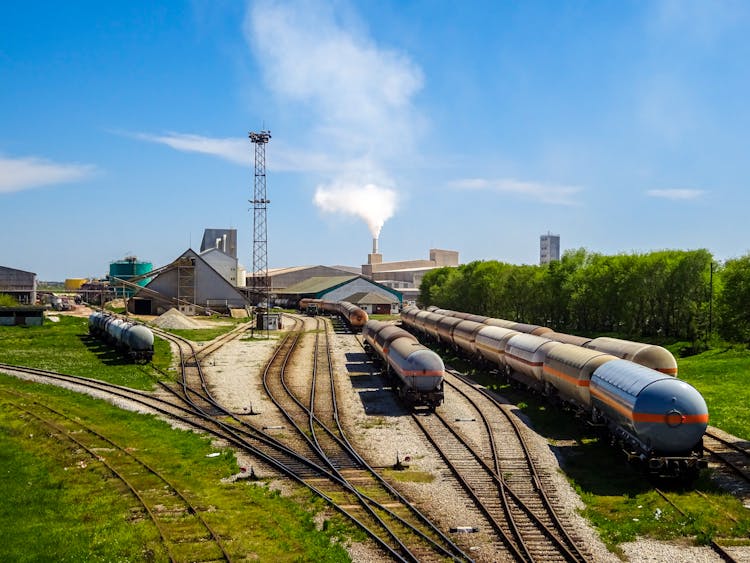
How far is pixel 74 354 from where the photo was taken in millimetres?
60000

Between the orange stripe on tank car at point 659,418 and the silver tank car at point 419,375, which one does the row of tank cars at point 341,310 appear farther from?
the orange stripe on tank car at point 659,418

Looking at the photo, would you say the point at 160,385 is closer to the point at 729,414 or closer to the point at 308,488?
the point at 308,488

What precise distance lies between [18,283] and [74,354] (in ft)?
309

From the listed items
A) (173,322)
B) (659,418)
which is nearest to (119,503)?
(659,418)

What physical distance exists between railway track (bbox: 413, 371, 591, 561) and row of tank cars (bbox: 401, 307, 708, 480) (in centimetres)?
313

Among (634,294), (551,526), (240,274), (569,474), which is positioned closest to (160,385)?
(569,474)

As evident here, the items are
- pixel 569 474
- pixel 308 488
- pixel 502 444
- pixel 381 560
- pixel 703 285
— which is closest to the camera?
pixel 381 560

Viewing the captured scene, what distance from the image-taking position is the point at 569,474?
79.8 feet

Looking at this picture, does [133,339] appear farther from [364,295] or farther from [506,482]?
[364,295]

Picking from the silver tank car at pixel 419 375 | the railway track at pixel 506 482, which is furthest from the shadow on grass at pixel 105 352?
the railway track at pixel 506 482

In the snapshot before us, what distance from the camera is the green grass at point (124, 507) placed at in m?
17.0

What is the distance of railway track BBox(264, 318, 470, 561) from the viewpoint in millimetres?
17250

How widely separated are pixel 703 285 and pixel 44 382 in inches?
2376

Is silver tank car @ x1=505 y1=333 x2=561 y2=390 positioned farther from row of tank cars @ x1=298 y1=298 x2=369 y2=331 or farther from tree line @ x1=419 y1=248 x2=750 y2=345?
row of tank cars @ x1=298 y1=298 x2=369 y2=331
